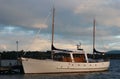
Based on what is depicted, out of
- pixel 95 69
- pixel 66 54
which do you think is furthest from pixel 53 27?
pixel 95 69

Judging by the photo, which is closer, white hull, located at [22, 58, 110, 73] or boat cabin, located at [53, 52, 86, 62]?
white hull, located at [22, 58, 110, 73]

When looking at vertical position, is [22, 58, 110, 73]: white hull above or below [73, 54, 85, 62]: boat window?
below

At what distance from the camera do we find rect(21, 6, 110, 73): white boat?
81000 millimetres

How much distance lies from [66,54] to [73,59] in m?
1.92

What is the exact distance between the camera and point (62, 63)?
272 ft

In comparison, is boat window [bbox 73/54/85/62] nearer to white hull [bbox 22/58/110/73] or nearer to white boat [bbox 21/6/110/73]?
white boat [bbox 21/6/110/73]

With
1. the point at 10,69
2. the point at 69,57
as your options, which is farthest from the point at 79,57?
the point at 10,69

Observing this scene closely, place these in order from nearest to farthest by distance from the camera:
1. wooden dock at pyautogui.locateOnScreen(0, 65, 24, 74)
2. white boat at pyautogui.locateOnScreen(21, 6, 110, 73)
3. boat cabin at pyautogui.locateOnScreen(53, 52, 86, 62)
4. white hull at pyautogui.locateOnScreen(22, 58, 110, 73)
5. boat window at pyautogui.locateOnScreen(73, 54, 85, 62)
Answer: white hull at pyautogui.locateOnScreen(22, 58, 110, 73), white boat at pyautogui.locateOnScreen(21, 6, 110, 73), wooden dock at pyautogui.locateOnScreen(0, 65, 24, 74), boat cabin at pyautogui.locateOnScreen(53, 52, 86, 62), boat window at pyautogui.locateOnScreen(73, 54, 85, 62)

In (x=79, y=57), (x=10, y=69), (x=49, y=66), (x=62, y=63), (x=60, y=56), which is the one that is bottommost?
(x=10, y=69)

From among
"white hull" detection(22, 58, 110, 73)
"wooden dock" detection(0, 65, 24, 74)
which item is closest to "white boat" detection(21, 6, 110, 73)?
"white hull" detection(22, 58, 110, 73)

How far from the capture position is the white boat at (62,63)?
3189 inches

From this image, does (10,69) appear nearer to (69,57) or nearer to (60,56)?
(60,56)

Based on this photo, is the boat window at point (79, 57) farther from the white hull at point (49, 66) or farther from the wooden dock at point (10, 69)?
the wooden dock at point (10, 69)

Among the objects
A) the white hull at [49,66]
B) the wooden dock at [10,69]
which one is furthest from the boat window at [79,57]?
the wooden dock at [10,69]
